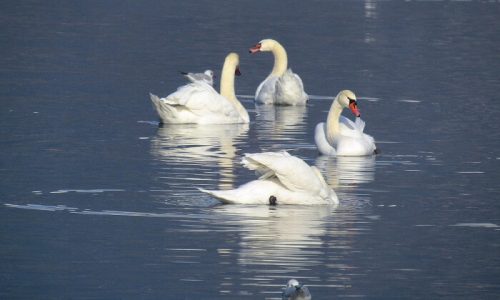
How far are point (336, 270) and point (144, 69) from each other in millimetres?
18431

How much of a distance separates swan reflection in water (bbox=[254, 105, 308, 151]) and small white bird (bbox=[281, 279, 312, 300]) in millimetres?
9091

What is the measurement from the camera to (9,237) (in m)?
13.8

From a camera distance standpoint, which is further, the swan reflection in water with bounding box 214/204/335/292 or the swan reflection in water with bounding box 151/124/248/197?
the swan reflection in water with bounding box 151/124/248/197

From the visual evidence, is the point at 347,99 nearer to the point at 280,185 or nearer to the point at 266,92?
the point at 280,185

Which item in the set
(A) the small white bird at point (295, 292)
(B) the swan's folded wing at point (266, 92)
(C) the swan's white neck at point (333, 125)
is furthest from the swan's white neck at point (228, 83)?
(A) the small white bird at point (295, 292)

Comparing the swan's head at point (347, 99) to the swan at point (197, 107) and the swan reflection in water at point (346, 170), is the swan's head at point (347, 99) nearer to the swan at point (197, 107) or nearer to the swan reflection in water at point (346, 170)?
the swan reflection in water at point (346, 170)

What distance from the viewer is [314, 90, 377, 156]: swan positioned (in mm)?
19875

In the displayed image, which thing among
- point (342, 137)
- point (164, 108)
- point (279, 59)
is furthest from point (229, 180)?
point (279, 59)

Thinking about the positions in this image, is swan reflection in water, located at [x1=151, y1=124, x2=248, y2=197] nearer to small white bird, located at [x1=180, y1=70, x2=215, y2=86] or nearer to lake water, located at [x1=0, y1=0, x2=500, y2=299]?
lake water, located at [x1=0, y1=0, x2=500, y2=299]

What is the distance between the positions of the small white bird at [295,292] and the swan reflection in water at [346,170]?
577 centimetres

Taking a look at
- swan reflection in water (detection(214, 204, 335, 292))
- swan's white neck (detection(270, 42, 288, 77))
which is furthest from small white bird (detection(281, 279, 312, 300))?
swan's white neck (detection(270, 42, 288, 77))

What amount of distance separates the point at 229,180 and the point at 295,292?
603 cm

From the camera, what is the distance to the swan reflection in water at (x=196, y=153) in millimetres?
17219

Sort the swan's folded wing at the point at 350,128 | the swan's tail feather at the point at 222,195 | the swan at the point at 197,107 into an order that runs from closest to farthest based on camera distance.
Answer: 1. the swan's tail feather at the point at 222,195
2. the swan's folded wing at the point at 350,128
3. the swan at the point at 197,107
